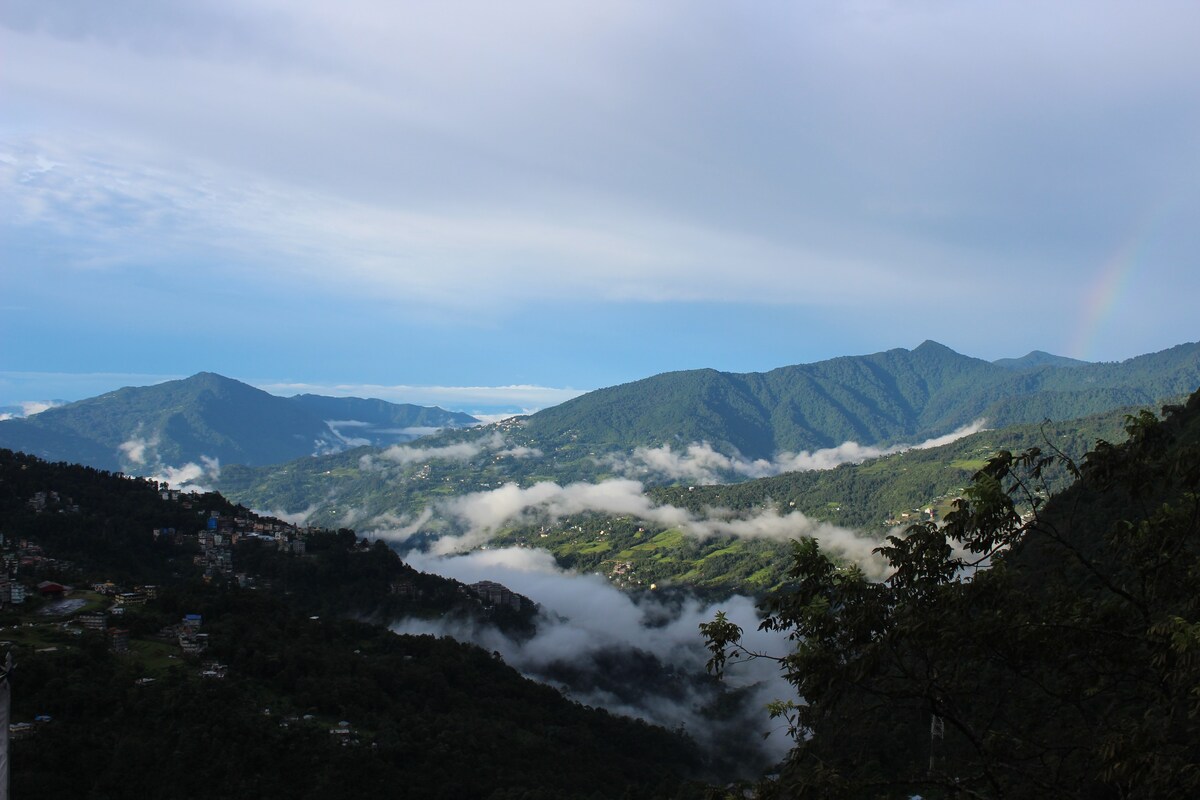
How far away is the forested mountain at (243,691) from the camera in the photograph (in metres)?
34.4

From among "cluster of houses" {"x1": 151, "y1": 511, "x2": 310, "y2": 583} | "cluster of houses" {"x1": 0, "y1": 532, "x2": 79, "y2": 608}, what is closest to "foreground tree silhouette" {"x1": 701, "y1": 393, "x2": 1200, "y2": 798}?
"cluster of houses" {"x1": 0, "y1": 532, "x2": 79, "y2": 608}

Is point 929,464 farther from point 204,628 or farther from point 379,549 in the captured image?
point 204,628

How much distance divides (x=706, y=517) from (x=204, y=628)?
499ft

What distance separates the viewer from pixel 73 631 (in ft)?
148

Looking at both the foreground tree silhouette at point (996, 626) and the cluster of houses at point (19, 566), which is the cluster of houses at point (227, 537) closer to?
the cluster of houses at point (19, 566)

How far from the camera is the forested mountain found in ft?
113

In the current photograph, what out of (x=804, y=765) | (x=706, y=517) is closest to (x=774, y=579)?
(x=706, y=517)

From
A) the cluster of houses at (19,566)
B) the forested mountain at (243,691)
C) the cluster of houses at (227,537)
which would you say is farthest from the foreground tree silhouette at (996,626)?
the cluster of houses at (227,537)

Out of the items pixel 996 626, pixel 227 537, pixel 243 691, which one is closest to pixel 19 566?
pixel 227 537

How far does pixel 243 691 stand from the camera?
43.2m

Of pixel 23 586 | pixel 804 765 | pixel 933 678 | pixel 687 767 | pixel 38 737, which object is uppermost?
pixel 933 678

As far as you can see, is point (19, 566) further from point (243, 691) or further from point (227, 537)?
point (243, 691)

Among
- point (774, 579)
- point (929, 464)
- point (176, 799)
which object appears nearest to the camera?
point (176, 799)

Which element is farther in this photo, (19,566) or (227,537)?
(227,537)
